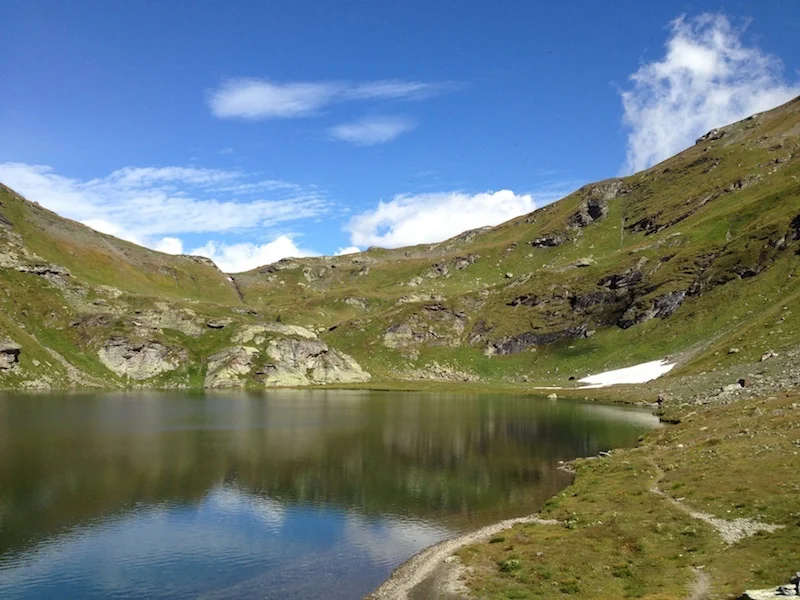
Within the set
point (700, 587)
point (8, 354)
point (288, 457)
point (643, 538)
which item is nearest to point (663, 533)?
point (643, 538)

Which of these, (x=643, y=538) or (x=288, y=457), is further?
(x=288, y=457)

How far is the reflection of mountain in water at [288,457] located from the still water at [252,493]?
329mm

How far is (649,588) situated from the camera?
1152 inches

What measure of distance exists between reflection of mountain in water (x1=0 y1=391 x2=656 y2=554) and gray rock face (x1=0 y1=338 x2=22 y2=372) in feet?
171

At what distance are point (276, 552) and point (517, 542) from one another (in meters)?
17.8

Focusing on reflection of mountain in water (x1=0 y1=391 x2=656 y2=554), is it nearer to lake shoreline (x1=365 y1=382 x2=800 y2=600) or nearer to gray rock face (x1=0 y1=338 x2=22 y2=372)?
lake shoreline (x1=365 y1=382 x2=800 y2=600)

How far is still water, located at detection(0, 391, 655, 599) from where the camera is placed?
37.2 metres

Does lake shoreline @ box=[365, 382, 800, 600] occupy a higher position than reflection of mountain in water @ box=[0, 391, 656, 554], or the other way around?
lake shoreline @ box=[365, 382, 800, 600]

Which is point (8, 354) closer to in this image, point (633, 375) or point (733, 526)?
point (633, 375)

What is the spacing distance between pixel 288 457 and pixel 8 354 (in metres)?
150

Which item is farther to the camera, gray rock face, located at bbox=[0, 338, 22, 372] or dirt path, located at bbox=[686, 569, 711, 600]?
gray rock face, located at bbox=[0, 338, 22, 372]

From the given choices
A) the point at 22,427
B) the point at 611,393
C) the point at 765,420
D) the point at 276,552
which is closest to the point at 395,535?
the point at 276,552

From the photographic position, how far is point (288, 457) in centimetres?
7644

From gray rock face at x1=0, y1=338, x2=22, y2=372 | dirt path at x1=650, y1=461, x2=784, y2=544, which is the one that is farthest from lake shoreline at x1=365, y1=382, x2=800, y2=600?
gray rock face at x1=0, y1=338, x2=22, y2=372
